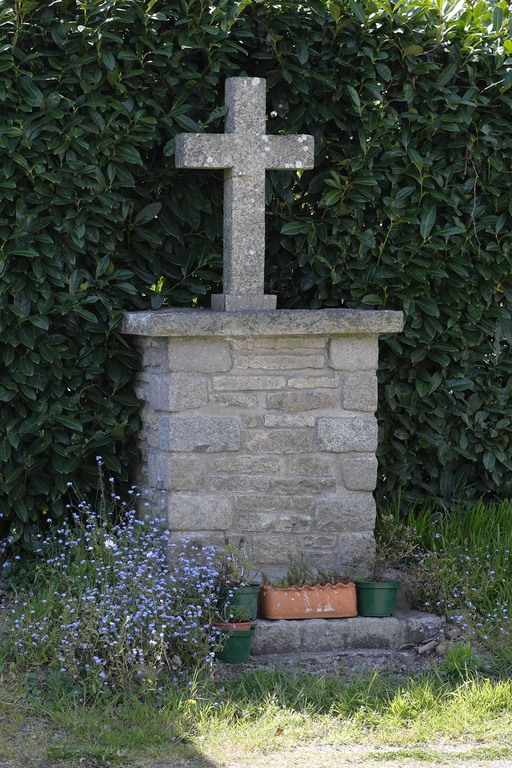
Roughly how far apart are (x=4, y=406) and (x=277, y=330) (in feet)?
4.43

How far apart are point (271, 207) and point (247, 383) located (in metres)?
1.06

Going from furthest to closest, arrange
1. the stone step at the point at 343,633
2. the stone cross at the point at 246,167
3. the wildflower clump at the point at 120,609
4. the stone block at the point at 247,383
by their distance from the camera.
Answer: the stone cross at the point at 246,167 → the stone block at the point at 247,383 → the stone step at the point at 343,633 → the wildflower clump at the point at 120,609

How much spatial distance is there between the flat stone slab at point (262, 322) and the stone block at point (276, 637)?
1.28 metres

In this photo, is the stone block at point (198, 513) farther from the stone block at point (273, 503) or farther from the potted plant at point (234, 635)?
the potted plant at point (234, 635)

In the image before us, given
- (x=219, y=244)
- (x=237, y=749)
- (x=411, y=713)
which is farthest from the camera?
(x=219, y=244)

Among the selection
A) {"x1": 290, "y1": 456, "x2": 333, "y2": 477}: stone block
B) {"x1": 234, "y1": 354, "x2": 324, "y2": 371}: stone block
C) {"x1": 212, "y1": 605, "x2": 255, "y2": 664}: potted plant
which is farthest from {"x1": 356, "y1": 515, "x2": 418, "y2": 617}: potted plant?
{"x1": 234, "y1": 354, "x2": 324, "y2": 371}: stone block

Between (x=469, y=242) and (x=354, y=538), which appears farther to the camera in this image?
(x=469, y=242)

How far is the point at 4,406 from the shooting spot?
15.0ft

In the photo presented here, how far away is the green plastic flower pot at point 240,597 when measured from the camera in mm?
4156

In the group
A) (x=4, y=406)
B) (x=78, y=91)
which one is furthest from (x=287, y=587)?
(x=78, y=91)

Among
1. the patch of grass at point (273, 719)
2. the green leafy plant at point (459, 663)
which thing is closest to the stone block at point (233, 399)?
the patch of grass at point (273, 719)

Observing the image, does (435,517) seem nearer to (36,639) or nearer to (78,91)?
(36,639)

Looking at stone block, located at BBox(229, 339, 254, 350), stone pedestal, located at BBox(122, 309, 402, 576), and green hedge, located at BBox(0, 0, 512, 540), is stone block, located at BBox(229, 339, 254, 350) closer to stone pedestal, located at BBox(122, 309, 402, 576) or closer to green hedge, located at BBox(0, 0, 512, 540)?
stone pedestal, located at BBox(122, 309, 402, 576)

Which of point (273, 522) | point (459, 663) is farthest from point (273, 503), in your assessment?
point (459, 663)
